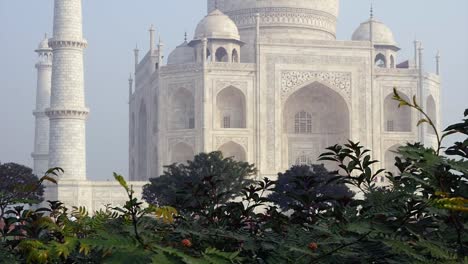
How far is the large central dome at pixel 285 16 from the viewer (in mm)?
43625

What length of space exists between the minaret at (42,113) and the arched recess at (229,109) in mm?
10209

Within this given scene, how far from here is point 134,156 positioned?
46.8 m

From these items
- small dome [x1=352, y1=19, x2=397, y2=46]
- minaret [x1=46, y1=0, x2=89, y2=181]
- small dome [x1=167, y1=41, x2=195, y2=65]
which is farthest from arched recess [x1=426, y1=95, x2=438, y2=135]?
minaret [x1=46, y1=0, x2=89, y2=181]

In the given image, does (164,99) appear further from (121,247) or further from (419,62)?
(121,247)

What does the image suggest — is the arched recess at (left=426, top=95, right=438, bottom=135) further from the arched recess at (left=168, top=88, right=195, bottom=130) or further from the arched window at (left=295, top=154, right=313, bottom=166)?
the arched recess at (left=168, top=88, right=195, bottom=130)

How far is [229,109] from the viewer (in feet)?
133

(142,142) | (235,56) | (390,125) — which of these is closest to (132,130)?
(142,142)

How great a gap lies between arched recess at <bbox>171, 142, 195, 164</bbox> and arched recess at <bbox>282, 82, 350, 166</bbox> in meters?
4.35

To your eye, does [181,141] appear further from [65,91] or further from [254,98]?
[65,91]

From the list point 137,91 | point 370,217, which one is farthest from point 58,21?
point 370,217

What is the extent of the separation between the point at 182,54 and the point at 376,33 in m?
9.55

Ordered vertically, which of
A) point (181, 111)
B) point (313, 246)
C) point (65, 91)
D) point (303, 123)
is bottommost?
point (313, 246)

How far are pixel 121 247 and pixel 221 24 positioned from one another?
39.7 meters

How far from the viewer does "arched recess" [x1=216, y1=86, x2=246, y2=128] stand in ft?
132
